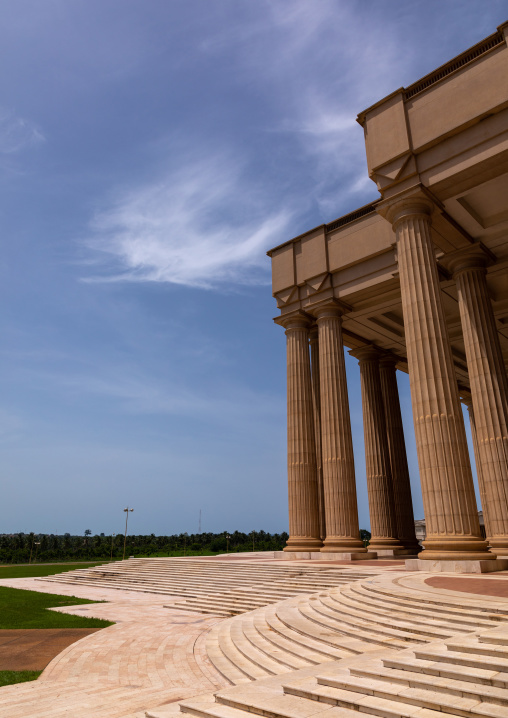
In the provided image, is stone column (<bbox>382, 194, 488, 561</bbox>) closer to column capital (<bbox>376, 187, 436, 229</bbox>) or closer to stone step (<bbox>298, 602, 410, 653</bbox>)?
column capital (<bbox>376, 187, 436, 229</bbox>)

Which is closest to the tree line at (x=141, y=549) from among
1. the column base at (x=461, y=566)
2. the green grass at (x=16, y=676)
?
the column base at (x=461, y=566)

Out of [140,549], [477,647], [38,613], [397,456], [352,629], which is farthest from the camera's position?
[140,549]

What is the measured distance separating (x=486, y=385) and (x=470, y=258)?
677cm

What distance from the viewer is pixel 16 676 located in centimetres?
969

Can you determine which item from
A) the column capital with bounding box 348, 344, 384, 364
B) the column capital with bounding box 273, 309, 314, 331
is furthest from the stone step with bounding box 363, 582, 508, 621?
the column capital with bounding box 348, 344, 384, 364

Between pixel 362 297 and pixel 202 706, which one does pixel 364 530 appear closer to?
pixel 362 297

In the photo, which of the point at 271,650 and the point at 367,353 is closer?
the point at 271,650

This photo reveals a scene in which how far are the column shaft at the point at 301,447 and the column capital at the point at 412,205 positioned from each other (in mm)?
12706

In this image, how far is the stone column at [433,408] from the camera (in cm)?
1877

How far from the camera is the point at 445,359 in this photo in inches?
804

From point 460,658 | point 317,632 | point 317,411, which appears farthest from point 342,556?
point 460,658

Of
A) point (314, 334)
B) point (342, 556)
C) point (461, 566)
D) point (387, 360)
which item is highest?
point (314, 334)

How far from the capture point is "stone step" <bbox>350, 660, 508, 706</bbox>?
223 inches

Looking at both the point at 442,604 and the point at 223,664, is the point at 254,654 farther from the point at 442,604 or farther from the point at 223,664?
the point at 442,604
